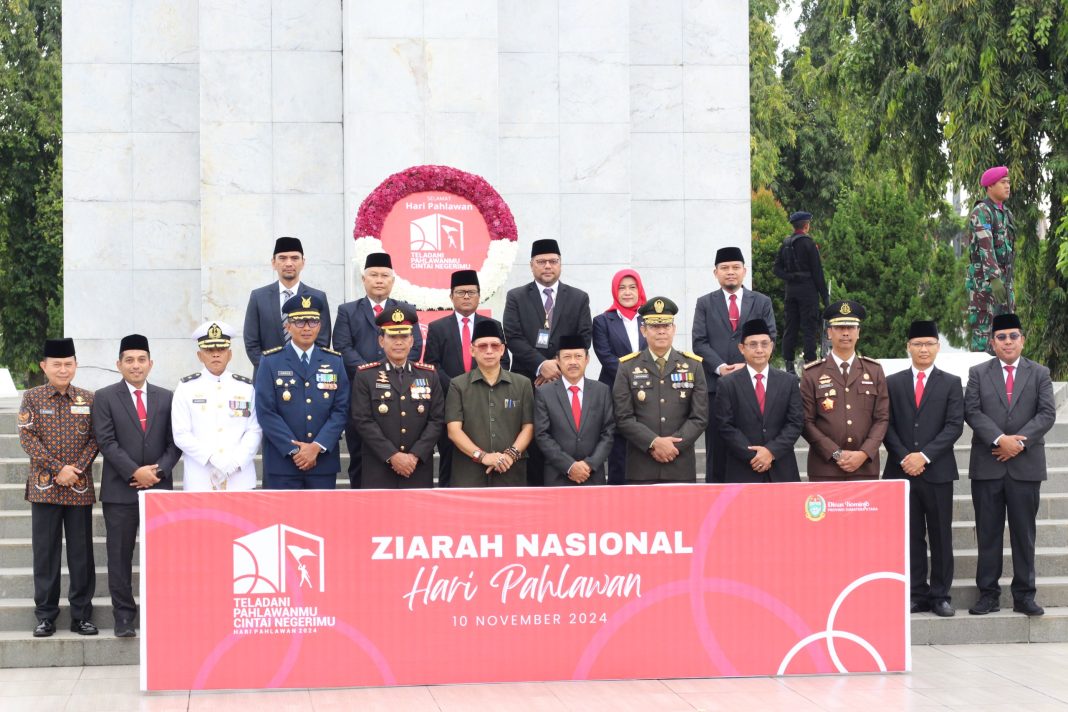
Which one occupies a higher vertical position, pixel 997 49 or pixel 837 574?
pixel 997 49

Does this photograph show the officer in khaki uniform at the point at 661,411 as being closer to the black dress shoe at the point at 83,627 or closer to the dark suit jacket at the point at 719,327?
the dark suit jacket at the point at 719,327

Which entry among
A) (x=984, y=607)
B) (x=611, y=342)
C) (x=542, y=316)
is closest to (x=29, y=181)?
(x=542, y=316)

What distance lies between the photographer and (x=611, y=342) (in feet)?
33.3

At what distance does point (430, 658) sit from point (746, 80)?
948cm

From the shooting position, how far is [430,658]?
772cm

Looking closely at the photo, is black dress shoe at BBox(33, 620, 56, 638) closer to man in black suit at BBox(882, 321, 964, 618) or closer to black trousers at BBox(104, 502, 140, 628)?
black trousers at BBox(104, 502, 140, 628)

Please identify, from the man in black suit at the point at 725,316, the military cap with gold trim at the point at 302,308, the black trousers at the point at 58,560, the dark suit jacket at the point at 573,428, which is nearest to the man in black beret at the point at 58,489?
the black trousers at the point at 58,560

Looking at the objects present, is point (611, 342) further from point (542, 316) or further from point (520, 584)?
point (520, 584)

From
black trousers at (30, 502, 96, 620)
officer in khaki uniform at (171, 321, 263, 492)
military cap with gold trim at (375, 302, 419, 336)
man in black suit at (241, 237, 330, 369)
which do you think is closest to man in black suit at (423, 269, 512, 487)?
military cap with gold trim at (375, 302, 419, 336)

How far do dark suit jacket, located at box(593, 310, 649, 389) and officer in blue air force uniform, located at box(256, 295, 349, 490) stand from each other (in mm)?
2254

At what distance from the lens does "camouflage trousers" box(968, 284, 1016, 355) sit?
12.1m

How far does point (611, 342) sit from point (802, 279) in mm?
4376

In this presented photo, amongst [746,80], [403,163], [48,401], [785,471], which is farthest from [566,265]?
[48,401]

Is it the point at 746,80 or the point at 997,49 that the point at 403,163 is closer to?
the point at 746,80
